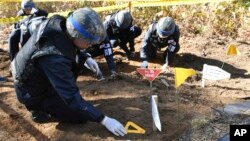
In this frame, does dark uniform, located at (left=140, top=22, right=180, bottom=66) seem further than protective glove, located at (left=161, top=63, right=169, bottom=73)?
Yes

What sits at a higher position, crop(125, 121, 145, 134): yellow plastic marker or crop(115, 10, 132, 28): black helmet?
crop(115, 10, 132, 28): black helmet

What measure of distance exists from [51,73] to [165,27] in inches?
127

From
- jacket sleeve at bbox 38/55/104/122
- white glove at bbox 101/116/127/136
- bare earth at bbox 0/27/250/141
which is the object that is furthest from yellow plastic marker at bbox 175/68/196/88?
jacket sleeve at bbox 38/55/104/122

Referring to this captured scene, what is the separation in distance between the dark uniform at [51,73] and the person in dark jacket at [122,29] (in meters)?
2.94

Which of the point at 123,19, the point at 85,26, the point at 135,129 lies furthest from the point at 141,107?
A: the point at 123,19

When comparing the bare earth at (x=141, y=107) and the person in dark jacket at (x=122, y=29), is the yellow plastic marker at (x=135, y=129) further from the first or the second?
the person in dark jacket at (x=122, y=29)

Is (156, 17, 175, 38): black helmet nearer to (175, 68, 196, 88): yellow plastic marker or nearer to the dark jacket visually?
the dark jacket

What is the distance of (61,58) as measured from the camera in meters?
3.63

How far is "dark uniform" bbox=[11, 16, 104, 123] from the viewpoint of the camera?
12.0 ft

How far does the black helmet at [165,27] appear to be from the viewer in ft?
21.5

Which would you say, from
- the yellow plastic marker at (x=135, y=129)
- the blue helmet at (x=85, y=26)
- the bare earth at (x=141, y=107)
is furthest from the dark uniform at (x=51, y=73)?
the yellow plastic marker at (x=135, y=129)

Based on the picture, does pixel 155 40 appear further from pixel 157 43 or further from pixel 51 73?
pixel 51 73

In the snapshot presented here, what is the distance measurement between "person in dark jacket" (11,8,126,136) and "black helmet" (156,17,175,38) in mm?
2785

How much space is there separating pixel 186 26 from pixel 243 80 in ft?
7.91
